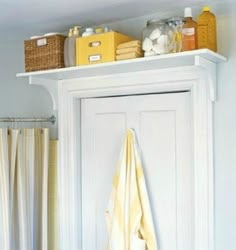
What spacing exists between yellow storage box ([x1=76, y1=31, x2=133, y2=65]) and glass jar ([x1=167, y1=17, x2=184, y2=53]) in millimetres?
274

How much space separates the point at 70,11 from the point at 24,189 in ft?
3.42

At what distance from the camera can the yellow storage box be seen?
194cm

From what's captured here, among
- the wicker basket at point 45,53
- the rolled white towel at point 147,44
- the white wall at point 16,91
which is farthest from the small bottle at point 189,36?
the white wall at point 16,91

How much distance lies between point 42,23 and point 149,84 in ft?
2.51

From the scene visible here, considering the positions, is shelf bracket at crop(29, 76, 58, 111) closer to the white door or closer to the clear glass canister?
the white door

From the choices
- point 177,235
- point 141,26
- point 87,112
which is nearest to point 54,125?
point 87,112

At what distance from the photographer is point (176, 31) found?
1.84 metres

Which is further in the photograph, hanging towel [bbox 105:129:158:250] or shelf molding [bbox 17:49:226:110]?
hanging towel [bbox 105:129:158:250]

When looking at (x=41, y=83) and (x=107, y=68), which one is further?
(x=41, y=83)

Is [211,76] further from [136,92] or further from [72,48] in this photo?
[72,48]

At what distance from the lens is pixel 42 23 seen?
2.31 metres

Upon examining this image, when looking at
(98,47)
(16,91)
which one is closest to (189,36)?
(98,47)

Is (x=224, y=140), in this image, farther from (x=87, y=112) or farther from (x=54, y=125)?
(x=54, y=125)

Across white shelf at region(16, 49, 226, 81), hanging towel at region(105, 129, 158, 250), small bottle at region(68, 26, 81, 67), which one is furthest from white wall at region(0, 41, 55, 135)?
hanging towel at region(105, 129, 158, 250)
